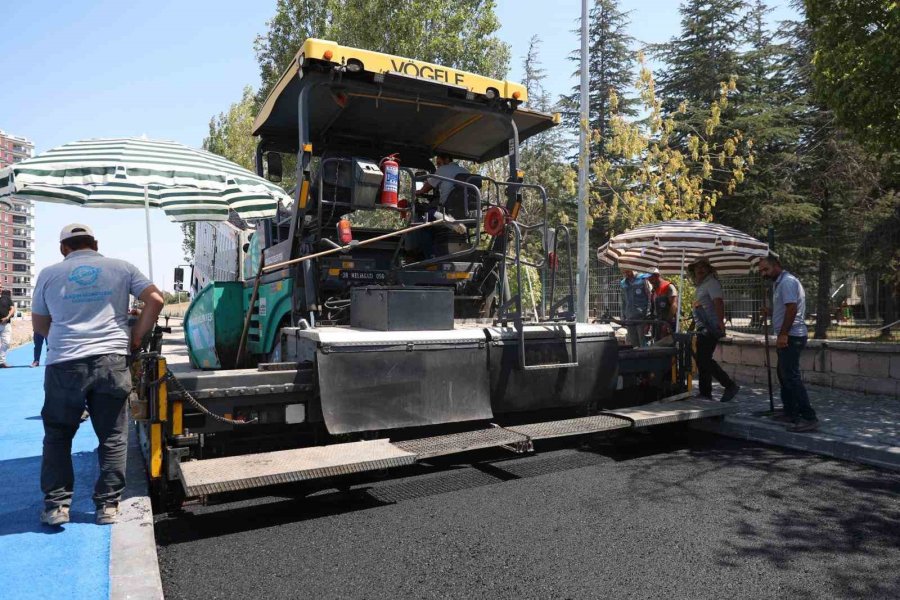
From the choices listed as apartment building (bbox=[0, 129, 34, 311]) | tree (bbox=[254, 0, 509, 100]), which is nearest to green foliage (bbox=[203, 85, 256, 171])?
tree (bbox=[254, 0, 509, 100])

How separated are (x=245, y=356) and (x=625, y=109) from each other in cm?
2909

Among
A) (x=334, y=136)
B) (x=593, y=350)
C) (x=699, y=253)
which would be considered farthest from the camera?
(x=699, y=253)

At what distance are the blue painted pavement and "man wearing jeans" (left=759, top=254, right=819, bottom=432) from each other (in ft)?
20.5

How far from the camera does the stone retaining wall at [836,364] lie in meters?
8.48

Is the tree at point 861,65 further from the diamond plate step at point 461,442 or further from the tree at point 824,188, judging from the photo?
the tree at point 824,188

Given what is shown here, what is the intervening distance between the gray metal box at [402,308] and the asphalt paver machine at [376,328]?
0.02 meters

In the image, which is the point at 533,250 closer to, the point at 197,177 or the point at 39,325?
the point at 197,177

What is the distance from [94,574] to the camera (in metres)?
3.29

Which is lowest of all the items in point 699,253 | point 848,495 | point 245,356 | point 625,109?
point 848,495

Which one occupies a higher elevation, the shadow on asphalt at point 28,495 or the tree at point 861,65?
the tree at point 861,65

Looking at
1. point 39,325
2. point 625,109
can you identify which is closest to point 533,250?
point 625,109

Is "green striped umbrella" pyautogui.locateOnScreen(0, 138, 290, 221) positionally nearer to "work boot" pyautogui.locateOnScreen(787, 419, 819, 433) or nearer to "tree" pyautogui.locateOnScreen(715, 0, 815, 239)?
"work boot" pyautogui.locateOnScreen(787, 419, 819, 433)

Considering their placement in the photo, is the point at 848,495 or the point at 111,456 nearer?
the point at 111,456

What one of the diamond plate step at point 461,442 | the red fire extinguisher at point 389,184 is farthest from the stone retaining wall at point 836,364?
the red fire extinguisher at point 389,184
